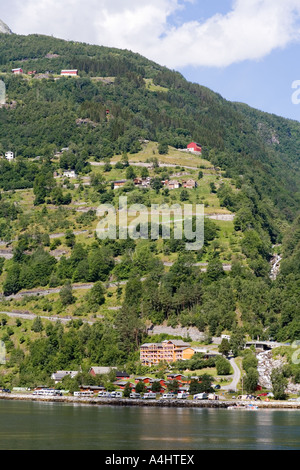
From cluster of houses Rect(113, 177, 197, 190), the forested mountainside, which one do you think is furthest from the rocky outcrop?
cluster of houses Rect(113, 177, 197, 190)

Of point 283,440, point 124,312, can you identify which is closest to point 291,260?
point 124,312

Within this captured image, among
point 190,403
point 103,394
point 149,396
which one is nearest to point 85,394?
point 103,394

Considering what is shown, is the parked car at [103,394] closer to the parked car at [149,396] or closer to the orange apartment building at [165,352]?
the parked car at [149,396]

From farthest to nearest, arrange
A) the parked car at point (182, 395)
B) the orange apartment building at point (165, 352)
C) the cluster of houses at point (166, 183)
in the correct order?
the cluster of houses at point (166, 183) → the orange apartment building at point (165, 352) → the parked car at point (182, 395)

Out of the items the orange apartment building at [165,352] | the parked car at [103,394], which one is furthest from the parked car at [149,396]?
the orange apartment building at [165,352]

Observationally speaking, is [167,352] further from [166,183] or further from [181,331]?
[166,183]
